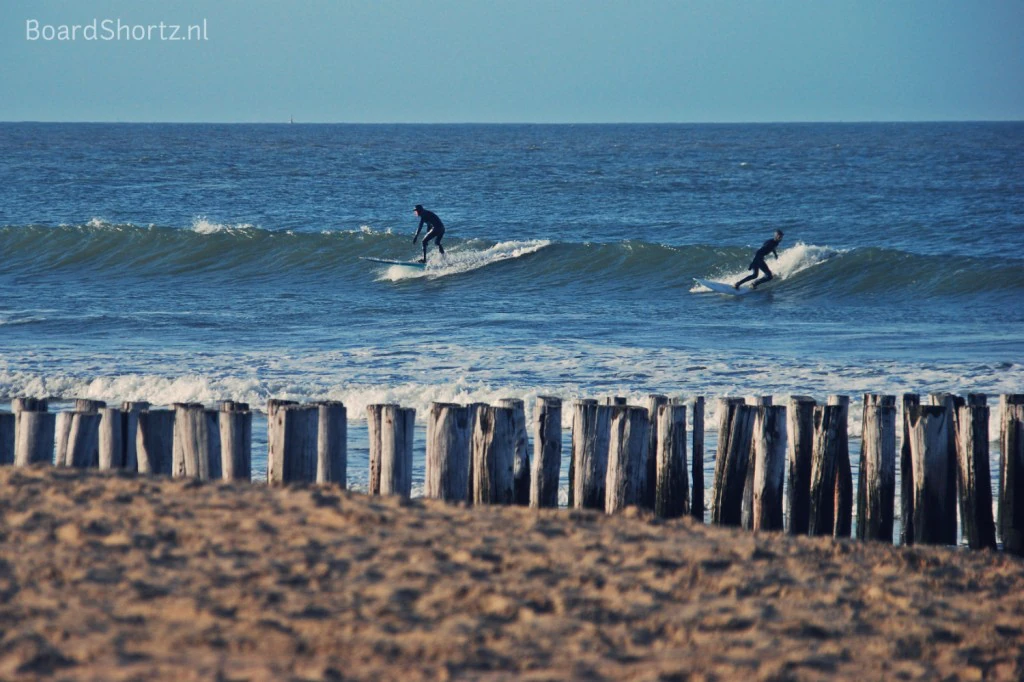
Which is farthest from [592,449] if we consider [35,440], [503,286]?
[503,286]

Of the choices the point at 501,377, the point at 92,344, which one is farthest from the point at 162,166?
the point at 501,377

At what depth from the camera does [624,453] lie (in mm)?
6273

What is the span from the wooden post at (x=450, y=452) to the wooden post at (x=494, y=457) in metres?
0.07

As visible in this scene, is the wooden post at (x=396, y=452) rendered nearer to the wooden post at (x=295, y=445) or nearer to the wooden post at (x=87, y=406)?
the wooden post at (x=295, y=445)

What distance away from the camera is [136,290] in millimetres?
23578

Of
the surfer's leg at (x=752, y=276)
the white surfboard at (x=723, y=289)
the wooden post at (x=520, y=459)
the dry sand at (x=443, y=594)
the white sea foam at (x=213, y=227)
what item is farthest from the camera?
the white sea foam at (x=213, y=227)

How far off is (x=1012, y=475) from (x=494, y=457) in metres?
2.85

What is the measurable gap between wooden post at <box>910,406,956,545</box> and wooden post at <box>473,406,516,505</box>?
218 centimetres

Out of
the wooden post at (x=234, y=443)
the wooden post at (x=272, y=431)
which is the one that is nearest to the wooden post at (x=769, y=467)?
the wooden post at (x=272, y=431)

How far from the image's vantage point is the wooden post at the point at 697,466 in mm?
6648

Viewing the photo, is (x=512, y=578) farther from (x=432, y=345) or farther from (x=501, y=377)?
(x=432, y=345)

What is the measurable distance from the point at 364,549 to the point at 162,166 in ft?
176

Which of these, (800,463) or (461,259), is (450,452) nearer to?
(800,463)

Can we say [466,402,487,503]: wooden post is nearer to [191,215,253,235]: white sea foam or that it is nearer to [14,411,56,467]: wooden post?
[14,411,56,467]: wooden post
